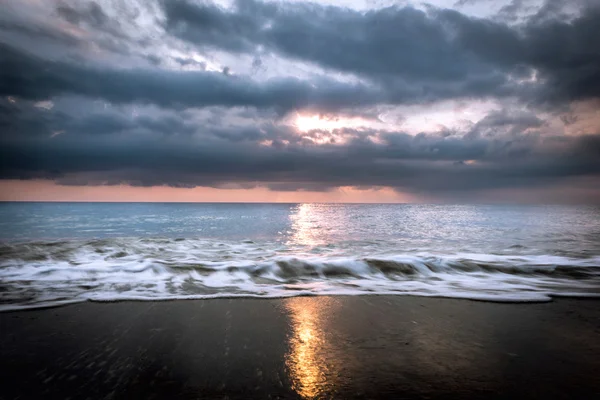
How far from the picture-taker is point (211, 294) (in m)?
6.66

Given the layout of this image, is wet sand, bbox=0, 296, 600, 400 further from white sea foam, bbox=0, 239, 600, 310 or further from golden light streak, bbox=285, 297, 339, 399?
white sea foam, bbox=0, 239, 600, 310

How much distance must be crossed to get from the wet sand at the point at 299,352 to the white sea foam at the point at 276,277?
3.93 ft

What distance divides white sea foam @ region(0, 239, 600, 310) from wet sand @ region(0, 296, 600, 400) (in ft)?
3.93

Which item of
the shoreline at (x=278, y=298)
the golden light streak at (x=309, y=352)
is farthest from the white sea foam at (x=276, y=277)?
the golden light streak at (x=309, y=352)

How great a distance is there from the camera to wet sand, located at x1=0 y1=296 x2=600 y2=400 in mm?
2775

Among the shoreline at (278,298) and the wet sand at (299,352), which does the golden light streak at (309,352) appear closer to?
the wet sand at (299,352)

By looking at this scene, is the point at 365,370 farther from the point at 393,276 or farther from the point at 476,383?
the point at 393,276

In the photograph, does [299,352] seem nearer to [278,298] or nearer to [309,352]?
[309,352]

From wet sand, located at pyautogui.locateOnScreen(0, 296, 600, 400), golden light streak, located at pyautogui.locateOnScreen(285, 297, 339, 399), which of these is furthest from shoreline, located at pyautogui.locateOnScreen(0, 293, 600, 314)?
golden light streak, located at pyautogui.locateOnScreen(285, 297, 339, 399)

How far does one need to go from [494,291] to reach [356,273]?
3561 millimetres

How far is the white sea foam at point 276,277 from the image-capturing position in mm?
6738

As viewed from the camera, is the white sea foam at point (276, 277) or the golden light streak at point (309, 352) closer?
Result: the golden light streak at point (309, 352)

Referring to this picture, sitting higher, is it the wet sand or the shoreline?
the wet sand

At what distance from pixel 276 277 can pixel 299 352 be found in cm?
552
